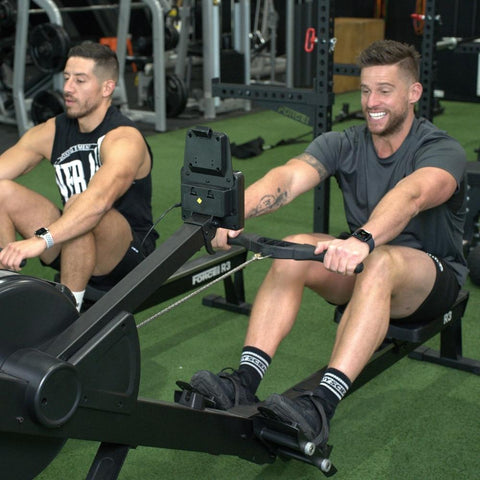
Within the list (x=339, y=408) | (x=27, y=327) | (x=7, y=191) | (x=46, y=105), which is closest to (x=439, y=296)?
(x=339, y=408)

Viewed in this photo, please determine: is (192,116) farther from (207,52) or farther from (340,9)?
(340,9)

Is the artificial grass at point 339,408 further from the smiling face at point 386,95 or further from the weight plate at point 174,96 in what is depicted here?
the weight plate at point 174,96

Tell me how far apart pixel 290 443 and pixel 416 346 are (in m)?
0.73

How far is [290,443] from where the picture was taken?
1862 mm

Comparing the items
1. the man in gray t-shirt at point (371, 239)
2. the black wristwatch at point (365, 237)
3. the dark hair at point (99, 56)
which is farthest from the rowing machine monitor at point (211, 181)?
the dark hair at point (99, 56)

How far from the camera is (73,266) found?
2584mm

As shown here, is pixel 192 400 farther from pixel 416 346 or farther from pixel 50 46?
pixel 50 46

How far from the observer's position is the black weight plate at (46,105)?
599 centimetres

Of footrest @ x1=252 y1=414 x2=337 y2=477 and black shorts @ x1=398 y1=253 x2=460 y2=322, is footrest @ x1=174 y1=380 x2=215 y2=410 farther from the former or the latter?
black shorts @ x1=398 y1=253 x2=460 y2=322

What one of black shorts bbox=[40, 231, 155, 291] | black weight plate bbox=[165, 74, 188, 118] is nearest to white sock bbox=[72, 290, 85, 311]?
black shorts bbox=[40, 231, 155, 291]

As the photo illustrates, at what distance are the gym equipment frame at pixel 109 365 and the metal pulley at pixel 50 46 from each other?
452 cm

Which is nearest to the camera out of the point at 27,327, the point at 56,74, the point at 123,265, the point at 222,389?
the point at 27,327

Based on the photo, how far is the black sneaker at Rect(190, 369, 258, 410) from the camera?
1.94 m

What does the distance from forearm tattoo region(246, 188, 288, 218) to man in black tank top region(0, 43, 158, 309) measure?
1.53 feet
